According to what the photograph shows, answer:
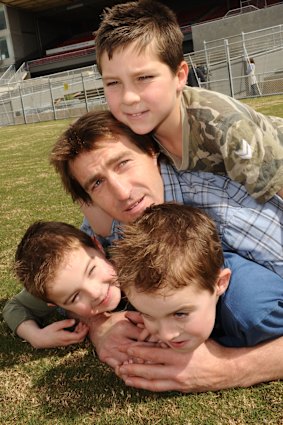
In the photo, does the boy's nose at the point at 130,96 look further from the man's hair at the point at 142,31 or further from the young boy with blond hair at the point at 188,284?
the young boy with blond hair at the point at 188,284

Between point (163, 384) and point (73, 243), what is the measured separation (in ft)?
Result: 2.93

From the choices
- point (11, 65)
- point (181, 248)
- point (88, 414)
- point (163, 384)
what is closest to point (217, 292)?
point (181, 248)

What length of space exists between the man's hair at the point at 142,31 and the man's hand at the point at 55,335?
1.39 meters

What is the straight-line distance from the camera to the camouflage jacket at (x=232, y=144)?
233cm

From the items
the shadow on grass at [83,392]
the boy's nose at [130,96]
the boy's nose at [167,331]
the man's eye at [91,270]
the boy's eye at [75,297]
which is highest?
the boy's nose at [130,96]

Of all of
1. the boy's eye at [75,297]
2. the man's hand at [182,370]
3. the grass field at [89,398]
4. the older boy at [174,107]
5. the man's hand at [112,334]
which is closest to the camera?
the grass field at [89,398]

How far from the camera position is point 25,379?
88.9 inches

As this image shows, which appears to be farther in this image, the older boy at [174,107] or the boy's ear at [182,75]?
the boy's ear at [182,75]

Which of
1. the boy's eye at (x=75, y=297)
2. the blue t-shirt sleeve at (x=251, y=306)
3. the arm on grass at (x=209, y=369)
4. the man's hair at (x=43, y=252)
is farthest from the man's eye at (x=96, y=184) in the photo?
the arm on grass at (x=209, y=369)

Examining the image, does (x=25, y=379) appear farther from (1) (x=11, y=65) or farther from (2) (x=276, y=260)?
(1) (x=11, y=65)

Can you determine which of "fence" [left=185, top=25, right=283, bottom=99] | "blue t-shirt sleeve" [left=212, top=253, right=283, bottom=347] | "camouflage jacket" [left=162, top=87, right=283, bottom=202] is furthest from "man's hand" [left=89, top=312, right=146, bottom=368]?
"fence" [left=185, top=25, right=283, bottom=99]

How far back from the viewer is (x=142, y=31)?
2.41 m

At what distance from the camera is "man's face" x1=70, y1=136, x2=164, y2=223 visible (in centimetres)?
237

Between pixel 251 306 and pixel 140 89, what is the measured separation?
1180 mm
